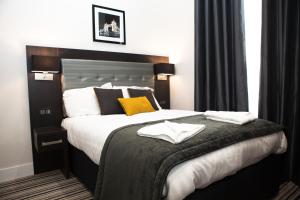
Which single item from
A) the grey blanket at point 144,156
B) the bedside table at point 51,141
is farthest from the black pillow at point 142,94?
the grey blanket at point 144,156

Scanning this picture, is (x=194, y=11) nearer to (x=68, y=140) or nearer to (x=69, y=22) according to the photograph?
(x=69, y=22)

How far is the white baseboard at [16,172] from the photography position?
8.15ft

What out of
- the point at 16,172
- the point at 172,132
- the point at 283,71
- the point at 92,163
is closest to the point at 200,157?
the point at 172,132

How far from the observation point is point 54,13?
2.75 meters

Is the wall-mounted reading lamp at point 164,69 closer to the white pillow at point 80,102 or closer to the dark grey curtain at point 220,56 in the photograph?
the dark grey curtain at point 220,56

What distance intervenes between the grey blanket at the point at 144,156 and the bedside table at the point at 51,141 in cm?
105

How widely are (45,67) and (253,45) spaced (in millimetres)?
2692

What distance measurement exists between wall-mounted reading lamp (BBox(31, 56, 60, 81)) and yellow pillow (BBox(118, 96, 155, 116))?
89cm

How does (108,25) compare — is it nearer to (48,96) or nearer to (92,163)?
(48,96)

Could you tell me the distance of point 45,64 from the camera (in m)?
2.53

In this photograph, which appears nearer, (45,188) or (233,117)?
(233,117)

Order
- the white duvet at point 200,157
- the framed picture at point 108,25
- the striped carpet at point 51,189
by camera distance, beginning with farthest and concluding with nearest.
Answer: the framed picture at point 108,25
the striped carpet at point 51,189
the white duvet at point 200,157

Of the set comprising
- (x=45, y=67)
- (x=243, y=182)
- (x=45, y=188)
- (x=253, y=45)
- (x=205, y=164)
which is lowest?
(x=45, y=188)

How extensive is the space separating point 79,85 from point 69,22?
860mm
